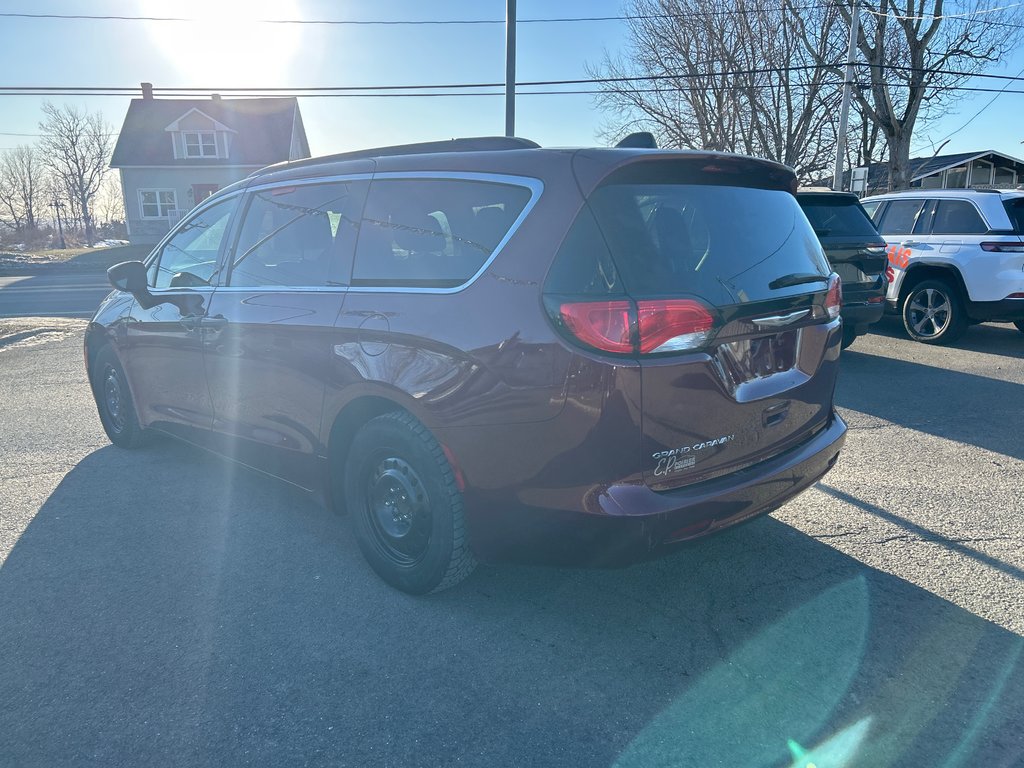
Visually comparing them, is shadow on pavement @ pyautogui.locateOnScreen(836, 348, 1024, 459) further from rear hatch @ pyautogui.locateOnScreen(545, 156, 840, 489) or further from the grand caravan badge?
the grand caravan badge

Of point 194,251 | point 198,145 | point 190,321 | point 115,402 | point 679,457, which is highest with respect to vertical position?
point 198,145

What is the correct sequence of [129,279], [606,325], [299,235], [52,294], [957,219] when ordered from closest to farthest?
[606,325] → [299,235] → [129,279] → [957,219] → [52,294]

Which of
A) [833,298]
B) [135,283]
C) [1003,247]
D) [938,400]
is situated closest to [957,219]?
[1003,247]

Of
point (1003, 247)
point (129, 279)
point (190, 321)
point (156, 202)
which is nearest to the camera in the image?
point (190, 321)

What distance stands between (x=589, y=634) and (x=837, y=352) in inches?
66.4

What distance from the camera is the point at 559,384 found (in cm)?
247

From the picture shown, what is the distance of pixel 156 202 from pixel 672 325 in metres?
40.9

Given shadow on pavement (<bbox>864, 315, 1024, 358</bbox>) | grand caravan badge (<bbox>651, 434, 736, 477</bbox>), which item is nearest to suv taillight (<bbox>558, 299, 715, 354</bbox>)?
grand caravan badge (<bbox>651, 434, 736, 477</bbox>)

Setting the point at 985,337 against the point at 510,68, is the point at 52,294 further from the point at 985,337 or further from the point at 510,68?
the point at 985,337

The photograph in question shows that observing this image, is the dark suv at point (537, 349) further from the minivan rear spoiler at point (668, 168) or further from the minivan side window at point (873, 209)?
the minivan side window at point (873, 209)

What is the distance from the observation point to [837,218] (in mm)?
8047

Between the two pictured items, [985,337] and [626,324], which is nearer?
[626,324]

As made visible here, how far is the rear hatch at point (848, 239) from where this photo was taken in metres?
7.75

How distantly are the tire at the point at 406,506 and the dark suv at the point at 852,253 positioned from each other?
5936 millimetres
